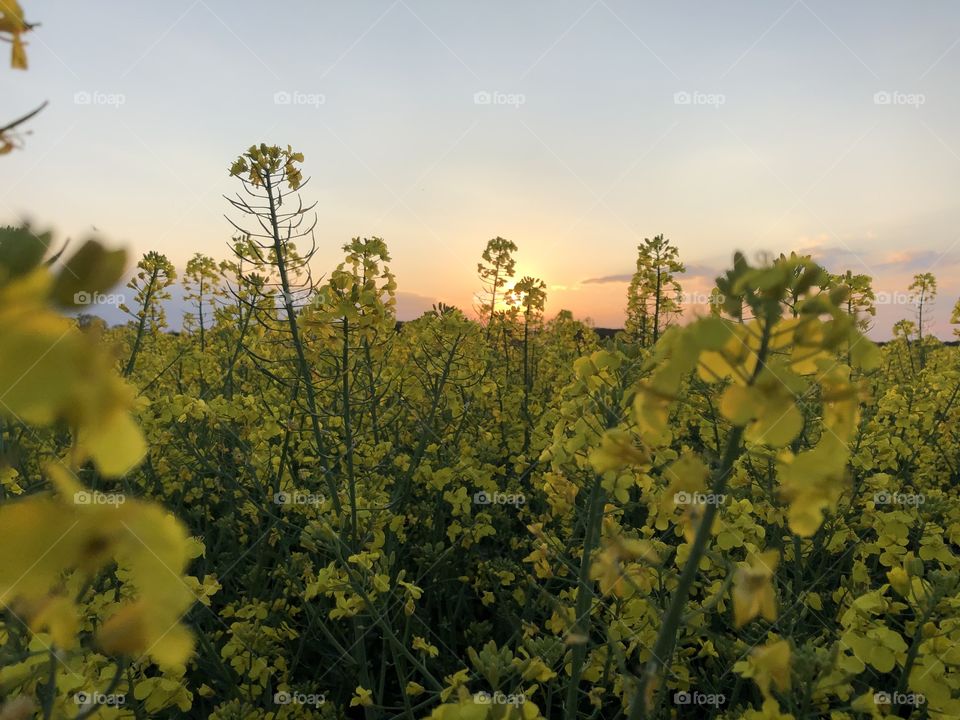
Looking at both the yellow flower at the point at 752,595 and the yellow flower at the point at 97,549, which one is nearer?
the yellow flower at the point at 97,549

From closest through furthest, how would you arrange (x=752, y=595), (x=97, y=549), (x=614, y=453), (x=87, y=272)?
(x=97, y=549) < (x=87, y=272) < (x=752, y=595) < (x=614, y=453)

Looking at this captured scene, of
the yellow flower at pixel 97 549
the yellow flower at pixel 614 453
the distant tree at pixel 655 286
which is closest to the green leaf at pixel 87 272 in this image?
the yellow flower at pixel 97 549

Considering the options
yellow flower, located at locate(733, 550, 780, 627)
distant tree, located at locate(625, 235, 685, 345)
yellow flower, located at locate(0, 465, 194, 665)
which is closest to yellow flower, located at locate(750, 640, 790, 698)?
yellow flower, located at locate(733, 550, 780, 627)

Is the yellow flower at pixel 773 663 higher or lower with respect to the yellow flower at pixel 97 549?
lower

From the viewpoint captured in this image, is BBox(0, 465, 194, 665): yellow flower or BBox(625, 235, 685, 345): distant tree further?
BBox(625, 235, 685, 345): distant tree

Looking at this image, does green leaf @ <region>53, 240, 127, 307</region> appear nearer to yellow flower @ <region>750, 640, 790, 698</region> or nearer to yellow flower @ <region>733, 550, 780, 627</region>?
yellow flower @ <region>733, 550, 780, 627</region>

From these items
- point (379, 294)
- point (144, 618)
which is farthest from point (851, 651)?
point (379, 294)

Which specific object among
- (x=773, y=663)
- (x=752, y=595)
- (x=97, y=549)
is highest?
(x=97, y=549)

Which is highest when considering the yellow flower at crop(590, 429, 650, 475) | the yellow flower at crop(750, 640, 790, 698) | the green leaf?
the green leaf

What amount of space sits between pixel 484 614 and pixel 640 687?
329 cm

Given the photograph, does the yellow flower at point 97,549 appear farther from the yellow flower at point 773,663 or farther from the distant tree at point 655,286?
the distant tree at point 655,286

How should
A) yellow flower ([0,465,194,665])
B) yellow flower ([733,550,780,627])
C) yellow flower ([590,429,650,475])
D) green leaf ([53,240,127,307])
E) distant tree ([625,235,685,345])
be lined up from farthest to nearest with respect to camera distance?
distant tree ([625,235,685,345])
yellow flower ([590,429,650,475])
yellow flower ([733,550,780,627])
green leaf ([53,240,127,307])
yellow flower ([0,465,194,665])

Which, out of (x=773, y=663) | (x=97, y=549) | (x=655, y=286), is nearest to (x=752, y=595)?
(x=773, y=663)

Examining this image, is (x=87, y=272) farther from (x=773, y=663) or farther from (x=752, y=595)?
(x=773, y=663)
